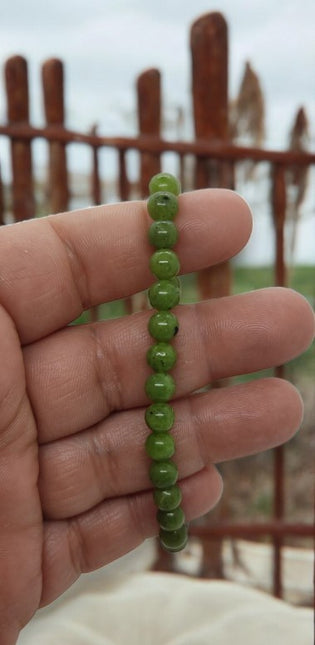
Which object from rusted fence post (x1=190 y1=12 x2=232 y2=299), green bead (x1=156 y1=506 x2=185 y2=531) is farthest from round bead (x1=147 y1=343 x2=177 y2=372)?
rusted fence post (x1=190 y1=12 x2=232 y2=299)

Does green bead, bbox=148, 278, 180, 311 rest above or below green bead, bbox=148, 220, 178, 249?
below

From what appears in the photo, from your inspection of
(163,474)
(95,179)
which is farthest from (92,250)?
(95,179)

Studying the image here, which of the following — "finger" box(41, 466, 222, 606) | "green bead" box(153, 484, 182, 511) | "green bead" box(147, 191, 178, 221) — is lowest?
"finger" box(41, 466, 222, 606)

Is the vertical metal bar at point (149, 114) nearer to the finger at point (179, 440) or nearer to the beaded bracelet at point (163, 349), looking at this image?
the beaded bracelet at point (163, 349)

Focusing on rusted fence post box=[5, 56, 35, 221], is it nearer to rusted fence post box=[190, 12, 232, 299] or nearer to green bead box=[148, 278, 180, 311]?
rusted fence post box=[190, 12, 232, 299]

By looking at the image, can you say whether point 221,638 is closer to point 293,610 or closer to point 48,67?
point 293,610

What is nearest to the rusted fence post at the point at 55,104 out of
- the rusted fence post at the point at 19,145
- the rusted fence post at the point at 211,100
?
the rusted fence post at the point at 19,145

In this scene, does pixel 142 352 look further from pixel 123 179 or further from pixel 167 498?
pixel 123 179
